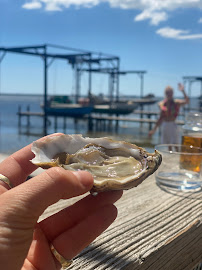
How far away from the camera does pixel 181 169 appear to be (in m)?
1.89

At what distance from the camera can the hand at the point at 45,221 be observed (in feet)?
2.35

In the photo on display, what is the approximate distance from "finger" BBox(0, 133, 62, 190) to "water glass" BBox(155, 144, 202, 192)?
33.4 inches

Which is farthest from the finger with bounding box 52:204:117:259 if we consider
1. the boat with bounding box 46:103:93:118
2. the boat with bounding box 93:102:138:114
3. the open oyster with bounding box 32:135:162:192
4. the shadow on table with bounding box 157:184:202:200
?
the boat with bounding box 93:102:138:114

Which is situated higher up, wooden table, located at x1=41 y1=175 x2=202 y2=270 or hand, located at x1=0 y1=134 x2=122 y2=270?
hand, located at x1=0 y1=134 x2=122 y2=270

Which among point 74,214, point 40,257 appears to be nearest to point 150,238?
point 74,214

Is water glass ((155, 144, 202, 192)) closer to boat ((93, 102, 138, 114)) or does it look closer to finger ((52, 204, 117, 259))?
finger ((52, 204, 117, 259))

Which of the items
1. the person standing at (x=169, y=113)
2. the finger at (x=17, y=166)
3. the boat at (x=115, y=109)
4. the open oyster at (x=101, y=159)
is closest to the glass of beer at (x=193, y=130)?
the open oyster at (x=101, y=159)

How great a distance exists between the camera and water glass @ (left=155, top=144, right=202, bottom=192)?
1713 millimetres

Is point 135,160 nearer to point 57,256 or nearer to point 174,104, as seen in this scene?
point 57,256

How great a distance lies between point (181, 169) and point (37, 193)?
1355 mm

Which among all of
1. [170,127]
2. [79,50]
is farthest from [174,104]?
[79,50]

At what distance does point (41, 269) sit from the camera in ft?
2.84

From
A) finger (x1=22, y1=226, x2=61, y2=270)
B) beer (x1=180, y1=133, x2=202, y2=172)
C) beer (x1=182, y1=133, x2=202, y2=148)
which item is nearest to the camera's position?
finger (x1=22, y1=226, x2=61, y2=270)

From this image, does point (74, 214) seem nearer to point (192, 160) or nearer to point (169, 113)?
point (192, 160)
